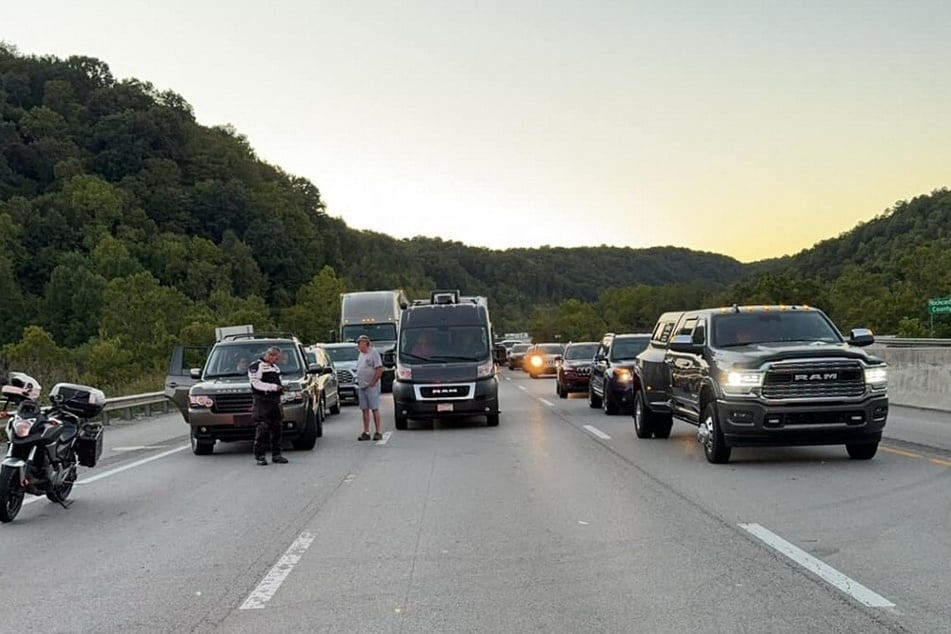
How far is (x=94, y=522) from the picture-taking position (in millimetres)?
9617

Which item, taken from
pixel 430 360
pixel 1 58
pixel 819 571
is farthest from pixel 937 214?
pixel 1 58

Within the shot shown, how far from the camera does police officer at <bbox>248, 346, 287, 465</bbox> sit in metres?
14.0

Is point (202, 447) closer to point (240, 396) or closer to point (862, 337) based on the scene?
point (240, 396)

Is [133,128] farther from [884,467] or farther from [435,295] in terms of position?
[884,467]

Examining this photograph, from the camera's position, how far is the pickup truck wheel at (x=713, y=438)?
40.8 feet

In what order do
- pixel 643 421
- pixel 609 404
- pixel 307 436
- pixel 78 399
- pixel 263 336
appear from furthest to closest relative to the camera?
pixel 609 404
pixel 263 336
pixel 643 421
pixel 307 436
pixel 78 399

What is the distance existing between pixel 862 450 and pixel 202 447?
9.88m

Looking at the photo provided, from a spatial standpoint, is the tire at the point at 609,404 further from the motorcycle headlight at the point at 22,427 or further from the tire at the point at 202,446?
the motorcycle headlight at the point at 22,427

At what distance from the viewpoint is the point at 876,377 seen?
12141 mm

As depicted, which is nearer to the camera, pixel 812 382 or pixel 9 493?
pixel 9 493

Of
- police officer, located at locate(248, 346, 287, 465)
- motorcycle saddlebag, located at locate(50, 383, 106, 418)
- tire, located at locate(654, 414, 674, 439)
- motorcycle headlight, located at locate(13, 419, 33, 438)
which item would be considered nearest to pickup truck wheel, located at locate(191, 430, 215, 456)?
police officer, located at locate(248, 346, 287, 465)

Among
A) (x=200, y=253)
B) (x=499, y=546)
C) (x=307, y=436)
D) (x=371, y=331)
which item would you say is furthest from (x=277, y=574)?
(x=200, y=253)

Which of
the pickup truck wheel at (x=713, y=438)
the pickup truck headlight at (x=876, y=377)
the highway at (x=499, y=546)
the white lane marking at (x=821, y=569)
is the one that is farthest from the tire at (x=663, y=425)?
the white lane marking at (x=821, y=569)

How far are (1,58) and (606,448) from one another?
14176cm
